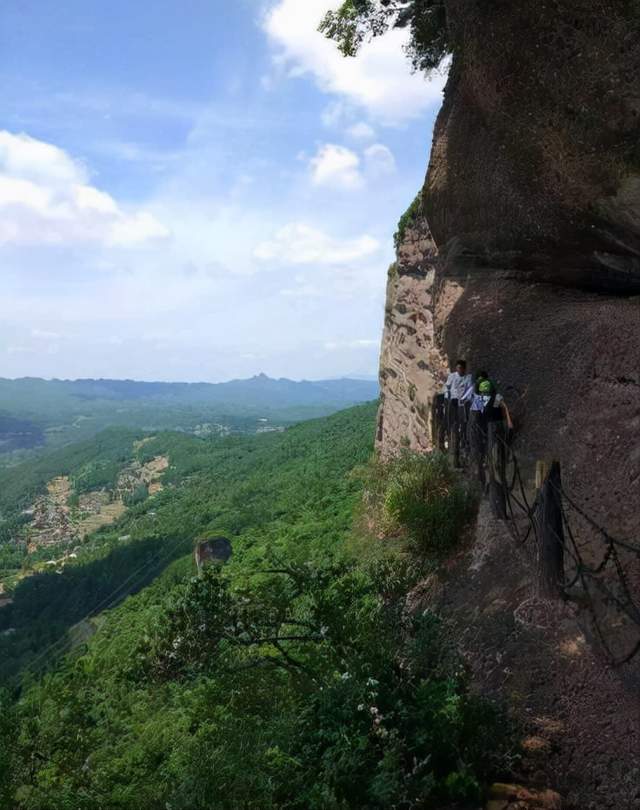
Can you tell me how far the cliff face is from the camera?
8.35 metres

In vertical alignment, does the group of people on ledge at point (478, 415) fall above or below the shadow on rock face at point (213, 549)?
above

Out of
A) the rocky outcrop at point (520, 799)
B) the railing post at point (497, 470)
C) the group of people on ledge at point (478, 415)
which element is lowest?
the rocky outcrop at point (520, 799)

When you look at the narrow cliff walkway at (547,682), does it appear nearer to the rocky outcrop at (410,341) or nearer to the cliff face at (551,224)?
the cliff face at (551,224)

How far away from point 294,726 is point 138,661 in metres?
3.06

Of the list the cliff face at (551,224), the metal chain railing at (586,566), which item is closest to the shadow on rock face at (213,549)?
the cliff face at (551,224)

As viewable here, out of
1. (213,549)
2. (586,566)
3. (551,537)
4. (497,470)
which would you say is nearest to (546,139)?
(497,470)

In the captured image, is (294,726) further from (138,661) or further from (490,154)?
(490,154)

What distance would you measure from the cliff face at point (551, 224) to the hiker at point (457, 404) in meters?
0.54

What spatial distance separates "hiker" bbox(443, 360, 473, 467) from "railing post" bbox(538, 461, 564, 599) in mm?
→ 4091

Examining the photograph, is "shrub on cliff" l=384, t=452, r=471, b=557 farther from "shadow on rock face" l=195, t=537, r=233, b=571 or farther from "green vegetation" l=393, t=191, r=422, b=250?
"shadow on rock face" l=195, t=537, r=233, b=571

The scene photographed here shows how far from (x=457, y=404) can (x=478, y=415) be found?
145 centimetres

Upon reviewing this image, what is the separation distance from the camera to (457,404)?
1145 cm

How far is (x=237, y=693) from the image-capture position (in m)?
7.36

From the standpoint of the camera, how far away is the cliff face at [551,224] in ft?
27.4
